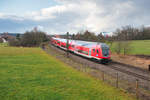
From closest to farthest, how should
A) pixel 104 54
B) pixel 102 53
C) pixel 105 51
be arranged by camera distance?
pixel 102 53, pixel 104 54, pixel 105 51

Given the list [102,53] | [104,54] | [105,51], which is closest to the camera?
[102,53]

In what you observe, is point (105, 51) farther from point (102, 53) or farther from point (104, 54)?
point (102, 53)

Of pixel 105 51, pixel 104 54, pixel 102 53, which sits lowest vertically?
pixel 104 54

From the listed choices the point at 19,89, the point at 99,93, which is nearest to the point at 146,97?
the point at 99,93

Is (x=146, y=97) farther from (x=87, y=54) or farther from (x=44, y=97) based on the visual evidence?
(x=87, y=54)

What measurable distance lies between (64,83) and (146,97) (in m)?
6.59

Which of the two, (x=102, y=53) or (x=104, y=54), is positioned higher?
(x=102, y=53)

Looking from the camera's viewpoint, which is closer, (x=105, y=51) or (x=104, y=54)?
(x=104, y=54)

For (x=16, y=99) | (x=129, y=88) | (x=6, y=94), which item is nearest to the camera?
(x=16, y=99)

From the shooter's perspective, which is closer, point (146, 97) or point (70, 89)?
point (146, 97)

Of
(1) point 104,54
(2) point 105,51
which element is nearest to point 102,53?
(1) point 104,54

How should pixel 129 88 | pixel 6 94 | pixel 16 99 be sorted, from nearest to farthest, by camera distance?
pixel 16 99
pixel 6 94
pixel 129 88

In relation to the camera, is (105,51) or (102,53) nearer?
(102,53)

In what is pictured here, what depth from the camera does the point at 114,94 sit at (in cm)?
905
